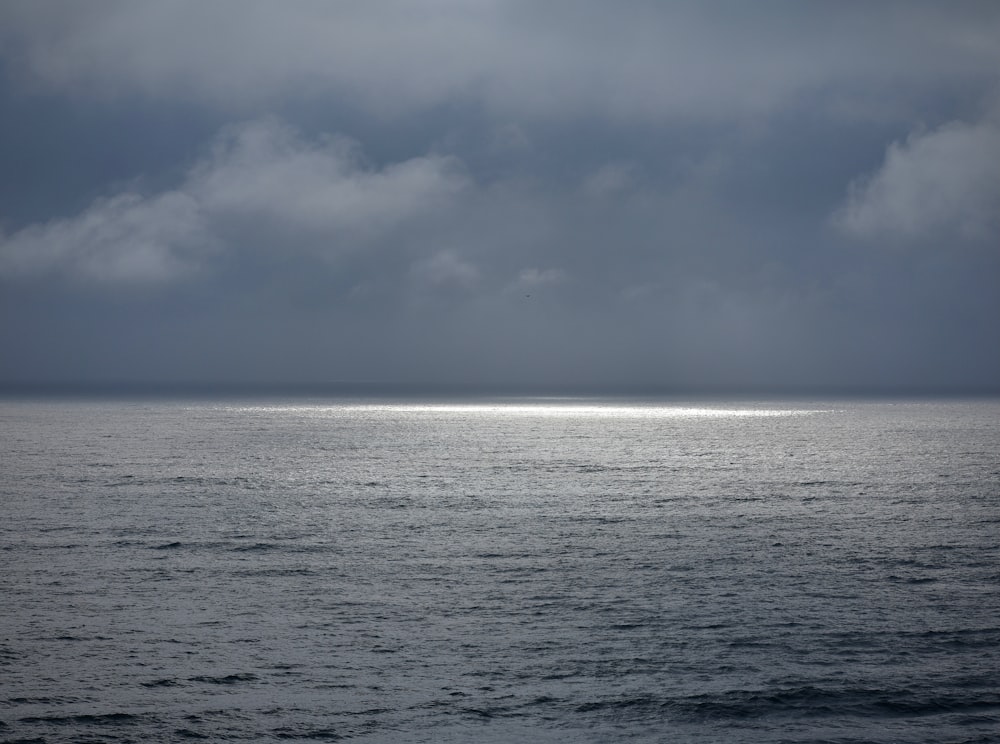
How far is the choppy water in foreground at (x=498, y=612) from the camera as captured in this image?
1168 inches

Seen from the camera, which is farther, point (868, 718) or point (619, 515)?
point (619, 515)

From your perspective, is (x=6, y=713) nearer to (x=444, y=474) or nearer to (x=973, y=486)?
(x=444, y=474)

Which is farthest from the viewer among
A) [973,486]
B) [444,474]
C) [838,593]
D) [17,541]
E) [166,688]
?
[444,474]

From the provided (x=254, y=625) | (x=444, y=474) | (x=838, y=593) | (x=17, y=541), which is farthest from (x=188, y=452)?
(x=838, y=593)

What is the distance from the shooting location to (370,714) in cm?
2981

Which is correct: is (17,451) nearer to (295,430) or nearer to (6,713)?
(295,430)

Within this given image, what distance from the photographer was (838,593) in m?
44.2

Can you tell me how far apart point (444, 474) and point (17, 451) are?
6281 cm

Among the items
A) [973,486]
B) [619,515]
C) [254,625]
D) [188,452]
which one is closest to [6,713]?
[254,625]

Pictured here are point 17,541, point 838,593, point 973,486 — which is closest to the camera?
point 838,593

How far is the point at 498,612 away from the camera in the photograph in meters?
41.0

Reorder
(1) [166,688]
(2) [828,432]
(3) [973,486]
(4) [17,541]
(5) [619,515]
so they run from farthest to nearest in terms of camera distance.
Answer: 1. (2) [828,432]
2. (3) [973,486]
3. (5) [619,515]
4. (4) [17,541]
5. (1) [166,688]

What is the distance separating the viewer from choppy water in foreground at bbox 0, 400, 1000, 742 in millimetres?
29656

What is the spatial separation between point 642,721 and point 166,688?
1652 cm
